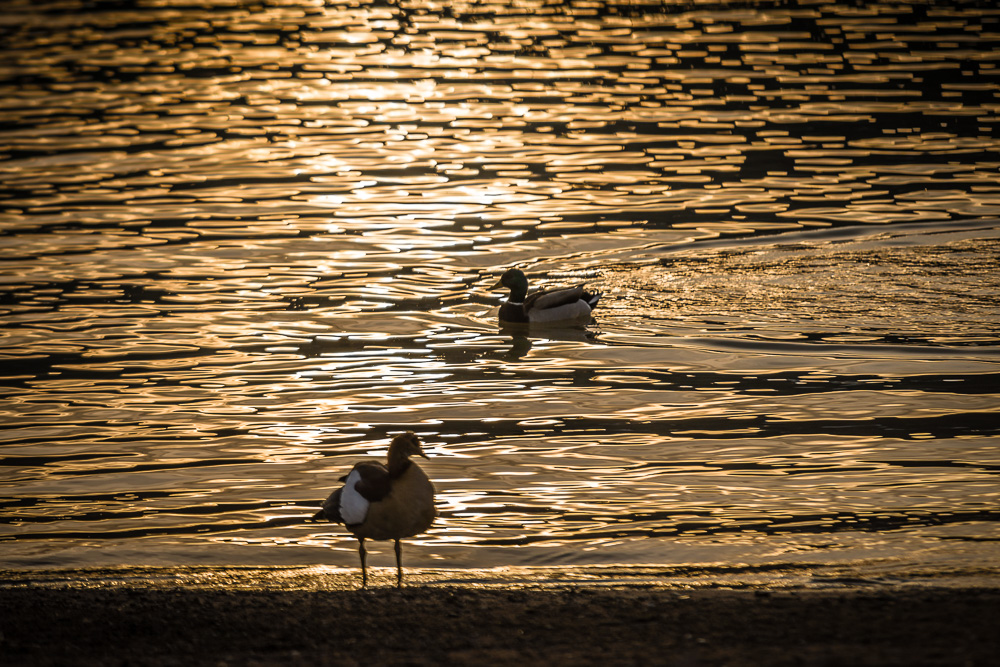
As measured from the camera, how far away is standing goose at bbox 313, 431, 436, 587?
379 inches

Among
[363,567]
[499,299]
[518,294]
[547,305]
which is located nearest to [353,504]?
[363,567]

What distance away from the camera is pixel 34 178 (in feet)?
89.8

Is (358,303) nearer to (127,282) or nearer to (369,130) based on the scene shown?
(127,282)

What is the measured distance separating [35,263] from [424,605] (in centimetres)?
1508

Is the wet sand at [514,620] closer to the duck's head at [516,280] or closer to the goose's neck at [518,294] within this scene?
the goose's neck at [518,294]

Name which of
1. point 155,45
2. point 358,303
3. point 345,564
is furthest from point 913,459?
point 155,45

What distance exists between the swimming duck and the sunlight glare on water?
243mm

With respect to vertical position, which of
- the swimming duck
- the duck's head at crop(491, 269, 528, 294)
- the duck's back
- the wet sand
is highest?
the duck's head at crop(491, 269, 528, 294)

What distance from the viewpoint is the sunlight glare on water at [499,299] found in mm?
11461

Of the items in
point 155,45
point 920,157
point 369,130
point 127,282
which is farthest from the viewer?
point 155,45

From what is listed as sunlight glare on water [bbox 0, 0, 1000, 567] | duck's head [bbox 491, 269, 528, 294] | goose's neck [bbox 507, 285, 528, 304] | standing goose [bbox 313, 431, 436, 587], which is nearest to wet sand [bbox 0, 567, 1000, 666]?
standing goose [bbox 313, 431, 436, 587]

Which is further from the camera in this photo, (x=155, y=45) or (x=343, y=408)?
(x=155, y=45)

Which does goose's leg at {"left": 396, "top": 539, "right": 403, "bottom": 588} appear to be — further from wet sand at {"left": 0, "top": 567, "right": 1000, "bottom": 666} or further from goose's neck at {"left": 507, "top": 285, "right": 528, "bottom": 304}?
goose's neck at {"left": 507, "top": 285, "right": 528, "bottom": 304}

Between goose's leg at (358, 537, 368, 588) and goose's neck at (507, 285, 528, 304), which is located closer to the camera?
goose's leg at (358, 537, 368, 588)
